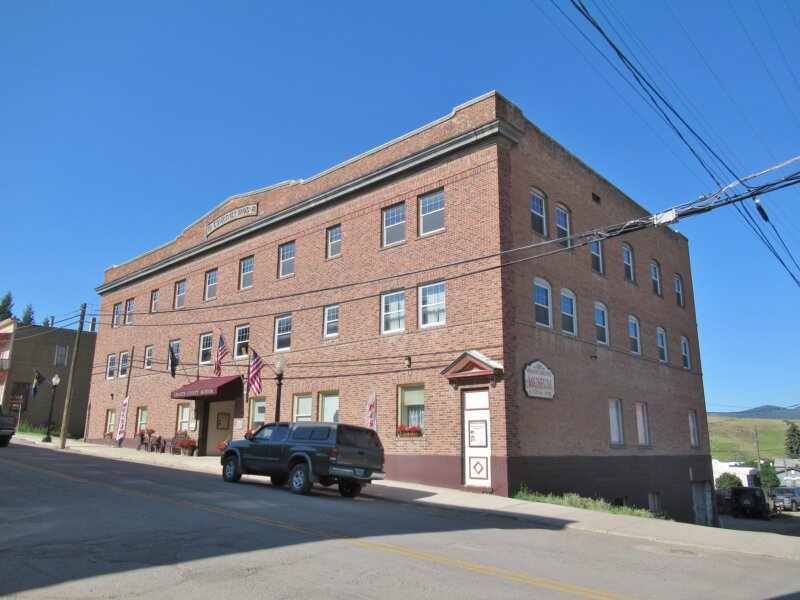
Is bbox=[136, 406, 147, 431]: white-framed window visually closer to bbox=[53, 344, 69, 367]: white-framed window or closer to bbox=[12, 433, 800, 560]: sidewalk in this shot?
bbox=[12, 433, 800, 560]: sidewalk

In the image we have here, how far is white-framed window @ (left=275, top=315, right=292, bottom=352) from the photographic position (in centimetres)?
2522

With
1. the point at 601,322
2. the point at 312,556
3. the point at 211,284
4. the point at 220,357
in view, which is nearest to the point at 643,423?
the point at 601,322

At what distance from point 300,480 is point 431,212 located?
9749 millimetres

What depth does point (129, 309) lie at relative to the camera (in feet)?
121

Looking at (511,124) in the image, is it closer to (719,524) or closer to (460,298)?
(460,298)

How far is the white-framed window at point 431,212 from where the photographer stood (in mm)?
20797

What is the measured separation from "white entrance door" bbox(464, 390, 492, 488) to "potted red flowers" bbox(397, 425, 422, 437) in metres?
1.80

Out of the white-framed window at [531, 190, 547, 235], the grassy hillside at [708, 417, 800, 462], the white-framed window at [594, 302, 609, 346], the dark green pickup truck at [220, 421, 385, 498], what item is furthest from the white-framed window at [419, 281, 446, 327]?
the grassy hillside at [708, 417, 800, 462]

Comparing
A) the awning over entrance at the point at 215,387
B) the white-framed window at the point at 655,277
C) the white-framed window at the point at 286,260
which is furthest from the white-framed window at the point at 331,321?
the white-framed window at the point at 655,277

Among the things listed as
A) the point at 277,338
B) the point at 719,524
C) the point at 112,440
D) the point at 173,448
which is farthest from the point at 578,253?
the point at 112,440

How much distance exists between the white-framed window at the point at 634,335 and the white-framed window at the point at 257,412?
49.5 ft

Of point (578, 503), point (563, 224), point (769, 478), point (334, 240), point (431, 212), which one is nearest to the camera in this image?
point (578, 503)

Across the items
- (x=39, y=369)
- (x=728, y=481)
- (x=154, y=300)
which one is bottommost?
(x=728, y=481)

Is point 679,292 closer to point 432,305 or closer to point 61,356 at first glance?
point 432,305
